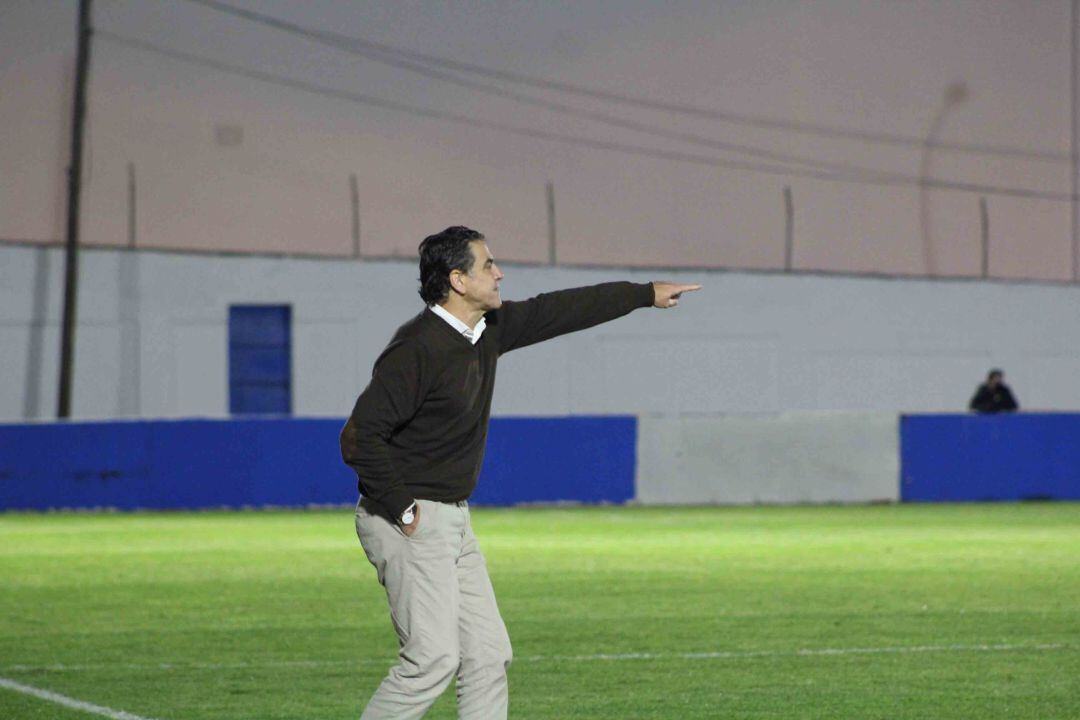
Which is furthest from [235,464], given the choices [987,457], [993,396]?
[993,396]

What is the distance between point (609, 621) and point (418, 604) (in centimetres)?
664

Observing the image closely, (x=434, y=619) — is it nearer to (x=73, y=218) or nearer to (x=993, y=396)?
(x=993, y=396)

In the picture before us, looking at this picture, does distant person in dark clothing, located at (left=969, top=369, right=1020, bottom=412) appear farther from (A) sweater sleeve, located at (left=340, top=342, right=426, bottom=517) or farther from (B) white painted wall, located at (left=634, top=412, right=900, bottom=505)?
(A) sweater sleeve, located at (left=340, top=342, right=426, bottom=517)

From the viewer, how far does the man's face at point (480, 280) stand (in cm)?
703

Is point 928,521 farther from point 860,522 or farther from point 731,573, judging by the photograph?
point 731,573

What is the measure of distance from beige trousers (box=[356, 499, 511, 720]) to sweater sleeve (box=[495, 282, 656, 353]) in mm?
686

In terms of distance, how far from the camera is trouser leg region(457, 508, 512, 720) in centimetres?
705

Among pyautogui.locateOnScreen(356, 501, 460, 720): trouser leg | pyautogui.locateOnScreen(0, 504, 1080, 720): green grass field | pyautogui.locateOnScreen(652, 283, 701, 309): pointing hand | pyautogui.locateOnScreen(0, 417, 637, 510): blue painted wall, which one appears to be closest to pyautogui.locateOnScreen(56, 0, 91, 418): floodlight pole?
pyautogui.locateOnScreen(0, 417, 637, 510): blue painted wall

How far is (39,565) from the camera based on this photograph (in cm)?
1864

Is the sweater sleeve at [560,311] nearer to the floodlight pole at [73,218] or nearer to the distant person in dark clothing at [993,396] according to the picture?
the distant person in dark clothing at [993,396]

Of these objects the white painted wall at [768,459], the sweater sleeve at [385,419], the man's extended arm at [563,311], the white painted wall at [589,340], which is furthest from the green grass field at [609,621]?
the white painted wall at [589,340]

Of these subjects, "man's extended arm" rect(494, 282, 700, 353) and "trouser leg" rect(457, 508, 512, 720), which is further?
"man's extended arm" rect(494, 282, 700, 353)

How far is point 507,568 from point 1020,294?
32609 mm

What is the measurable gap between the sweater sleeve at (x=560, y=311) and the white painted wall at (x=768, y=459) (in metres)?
21.1
